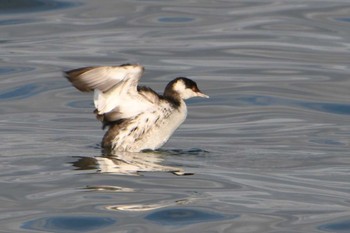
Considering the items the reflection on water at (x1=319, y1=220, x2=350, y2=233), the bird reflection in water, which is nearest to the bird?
the bird reflection in water

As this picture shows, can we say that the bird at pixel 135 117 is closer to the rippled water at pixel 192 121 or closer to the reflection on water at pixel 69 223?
the rippled water at pixel 192 121

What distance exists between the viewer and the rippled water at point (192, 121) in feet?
40.2

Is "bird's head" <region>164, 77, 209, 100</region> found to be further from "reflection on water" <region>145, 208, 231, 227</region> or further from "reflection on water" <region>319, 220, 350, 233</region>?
"reflection on water" <region>319, 220, 350, 233</region>

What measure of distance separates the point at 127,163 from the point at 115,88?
0.97 metres

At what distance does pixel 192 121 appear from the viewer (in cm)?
1848

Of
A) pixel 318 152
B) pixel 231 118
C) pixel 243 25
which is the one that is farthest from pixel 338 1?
pixel 318 152

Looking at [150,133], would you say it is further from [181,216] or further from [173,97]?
[181,216]

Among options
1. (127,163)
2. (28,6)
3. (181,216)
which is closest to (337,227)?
(181,216)

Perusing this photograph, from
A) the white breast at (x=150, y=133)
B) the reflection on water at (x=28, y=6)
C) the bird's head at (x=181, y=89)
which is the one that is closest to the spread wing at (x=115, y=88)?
the white breast at (x=150, y=133)

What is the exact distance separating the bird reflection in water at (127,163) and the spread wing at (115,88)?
49 centimetres

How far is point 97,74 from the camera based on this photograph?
14789mm

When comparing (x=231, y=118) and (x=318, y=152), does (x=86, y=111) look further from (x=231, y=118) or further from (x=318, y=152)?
(x=318, y=152)

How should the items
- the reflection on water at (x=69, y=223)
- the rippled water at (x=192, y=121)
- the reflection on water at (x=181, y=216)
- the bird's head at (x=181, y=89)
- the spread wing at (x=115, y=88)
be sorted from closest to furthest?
the reflection on water at (x=69, y=223)
the reflection on water at (x=181, y=216)
the rippled water at (x=192, y=121)
the spread wing at (x=115, y=88)
the bird's head at (x=181, y=89)

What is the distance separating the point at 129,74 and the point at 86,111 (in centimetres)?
423
